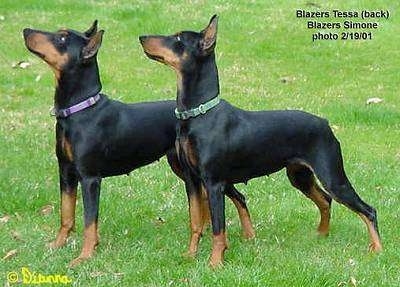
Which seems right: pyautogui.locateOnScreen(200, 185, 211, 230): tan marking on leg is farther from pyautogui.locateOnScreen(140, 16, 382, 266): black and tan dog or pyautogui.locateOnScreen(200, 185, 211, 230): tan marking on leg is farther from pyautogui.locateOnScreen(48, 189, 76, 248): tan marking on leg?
pyautogui.locateOnScreen(48, 189, 76, 248): tan marking on leg

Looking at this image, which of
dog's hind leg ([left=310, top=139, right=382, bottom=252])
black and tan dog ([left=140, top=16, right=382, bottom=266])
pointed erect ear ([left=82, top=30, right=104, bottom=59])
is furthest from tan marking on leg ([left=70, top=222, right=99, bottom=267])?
dog's hind leg ([left=310, top=139, right=382, bottom=252])

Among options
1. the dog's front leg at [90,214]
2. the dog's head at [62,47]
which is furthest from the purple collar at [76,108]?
the dog's front leg at [90,214]

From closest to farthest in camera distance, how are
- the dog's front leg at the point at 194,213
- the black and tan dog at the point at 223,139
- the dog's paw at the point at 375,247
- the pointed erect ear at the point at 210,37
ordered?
1. the pointed erect ear at the point at 210,37
2. the black and tan dog at the point at 223,139
3. the dog's front leg at the point at 194,213
4. the dog's paw at the point at 375,247

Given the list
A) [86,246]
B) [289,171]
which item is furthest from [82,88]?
[289,171]

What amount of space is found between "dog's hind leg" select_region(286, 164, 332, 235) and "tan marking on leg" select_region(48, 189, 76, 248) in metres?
1.92

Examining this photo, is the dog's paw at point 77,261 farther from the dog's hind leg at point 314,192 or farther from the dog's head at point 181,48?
the dog's hind leg at point 314,192

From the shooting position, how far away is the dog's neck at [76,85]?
675cm

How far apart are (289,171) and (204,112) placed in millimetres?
1226

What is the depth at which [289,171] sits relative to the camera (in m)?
7.42

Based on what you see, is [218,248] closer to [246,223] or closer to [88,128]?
[246,223]

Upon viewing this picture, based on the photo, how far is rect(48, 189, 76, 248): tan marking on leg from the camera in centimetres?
716

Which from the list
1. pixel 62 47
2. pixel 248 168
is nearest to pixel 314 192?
pixel 248 168

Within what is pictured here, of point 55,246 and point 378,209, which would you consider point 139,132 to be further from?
point 378,209

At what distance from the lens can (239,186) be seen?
8773 mm
